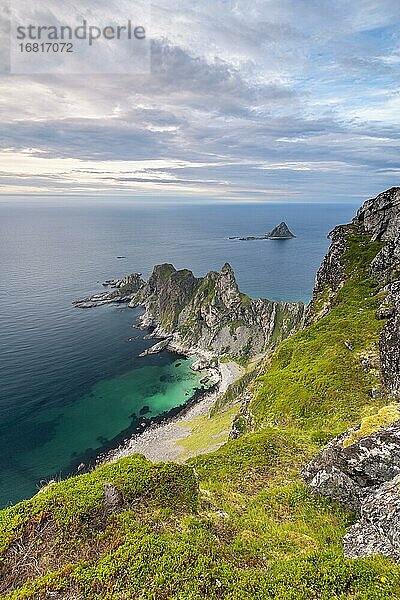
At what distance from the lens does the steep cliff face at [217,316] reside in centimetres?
10394

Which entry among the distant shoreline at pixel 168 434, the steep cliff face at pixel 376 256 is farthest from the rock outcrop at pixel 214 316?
the steep cliff face at pixel 376 256

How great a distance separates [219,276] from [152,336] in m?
29.0

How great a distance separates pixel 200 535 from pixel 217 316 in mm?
98356

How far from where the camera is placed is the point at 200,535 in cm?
1278

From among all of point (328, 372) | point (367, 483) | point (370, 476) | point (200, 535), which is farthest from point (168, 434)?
point (200, 535)

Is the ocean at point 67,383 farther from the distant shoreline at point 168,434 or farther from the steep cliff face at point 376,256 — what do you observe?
the steep cliff face at point 376,256

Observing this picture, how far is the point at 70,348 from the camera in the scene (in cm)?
10038

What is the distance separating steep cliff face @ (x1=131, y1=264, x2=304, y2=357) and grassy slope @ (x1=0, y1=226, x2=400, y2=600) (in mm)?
82780

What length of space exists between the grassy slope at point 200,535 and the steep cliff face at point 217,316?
82780 millimetres

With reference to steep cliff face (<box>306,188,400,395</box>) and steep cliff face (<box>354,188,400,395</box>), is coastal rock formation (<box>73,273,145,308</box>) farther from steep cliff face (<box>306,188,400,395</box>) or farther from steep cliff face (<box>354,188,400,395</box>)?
steep cliff face (<box>354,188,400,395</box>)

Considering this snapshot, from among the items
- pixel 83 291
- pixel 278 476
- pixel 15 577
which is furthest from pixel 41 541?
pixel 83 291

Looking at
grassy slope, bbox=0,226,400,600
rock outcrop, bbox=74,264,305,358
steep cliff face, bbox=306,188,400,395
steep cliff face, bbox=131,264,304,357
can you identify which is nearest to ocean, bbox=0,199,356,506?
rock outcrop, bbox=74,264,305,358

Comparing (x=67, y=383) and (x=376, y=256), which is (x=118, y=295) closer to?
(x=67, y=383)

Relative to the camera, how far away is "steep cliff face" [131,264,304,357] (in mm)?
103938
